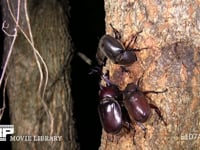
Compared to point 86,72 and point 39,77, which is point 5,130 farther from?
point 86,72

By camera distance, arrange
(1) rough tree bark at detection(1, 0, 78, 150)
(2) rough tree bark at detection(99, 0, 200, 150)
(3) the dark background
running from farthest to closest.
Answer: (3) the dark background, (1) rough tree bark at detection(1, 0, 78, 150), (2) rough tree bark at detection(99, 0, 200, 150)

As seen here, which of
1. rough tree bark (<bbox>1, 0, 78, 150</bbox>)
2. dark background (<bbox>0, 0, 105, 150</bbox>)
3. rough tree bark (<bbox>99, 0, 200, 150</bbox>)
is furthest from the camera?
dark background (<bbox>0, 0, 105, 150</bbox>)

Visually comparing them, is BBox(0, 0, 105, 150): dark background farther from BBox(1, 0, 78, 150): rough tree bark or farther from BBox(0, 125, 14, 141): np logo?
BBox(0, 125, 14, 141): np logo

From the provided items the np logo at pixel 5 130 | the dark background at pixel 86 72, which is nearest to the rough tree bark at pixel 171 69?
the np logo at pixel 5 130

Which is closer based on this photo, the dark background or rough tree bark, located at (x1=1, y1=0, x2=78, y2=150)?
rough tree bark, located at (x1=1, y1=0, x2=78, y2=150)

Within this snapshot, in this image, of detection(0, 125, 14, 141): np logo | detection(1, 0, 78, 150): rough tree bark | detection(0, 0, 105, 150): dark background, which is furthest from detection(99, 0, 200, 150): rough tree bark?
detection(0, 0, 105, 150): dark background

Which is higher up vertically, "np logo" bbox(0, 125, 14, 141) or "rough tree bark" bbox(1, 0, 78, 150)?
"rough tree bark" bbox(1, 0, 78, 150)
